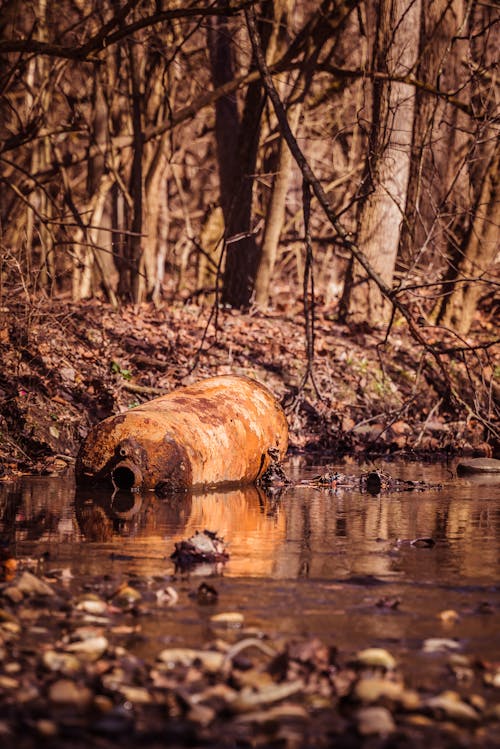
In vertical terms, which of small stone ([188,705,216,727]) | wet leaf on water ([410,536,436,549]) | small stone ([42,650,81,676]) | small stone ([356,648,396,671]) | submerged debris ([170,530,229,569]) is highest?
wet leaf on water ([410,536,436,549])

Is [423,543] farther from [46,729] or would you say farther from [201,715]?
[46,729]

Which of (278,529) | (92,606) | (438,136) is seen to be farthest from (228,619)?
(438,136)

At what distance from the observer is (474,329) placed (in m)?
16.9

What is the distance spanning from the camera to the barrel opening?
905cm

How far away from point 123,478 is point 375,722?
588 centimetres

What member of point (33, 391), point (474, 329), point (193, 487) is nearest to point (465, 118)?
point (474, 329)

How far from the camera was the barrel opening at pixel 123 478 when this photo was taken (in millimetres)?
9055

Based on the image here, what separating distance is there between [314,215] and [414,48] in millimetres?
6808

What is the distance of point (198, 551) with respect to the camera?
620 centimetres

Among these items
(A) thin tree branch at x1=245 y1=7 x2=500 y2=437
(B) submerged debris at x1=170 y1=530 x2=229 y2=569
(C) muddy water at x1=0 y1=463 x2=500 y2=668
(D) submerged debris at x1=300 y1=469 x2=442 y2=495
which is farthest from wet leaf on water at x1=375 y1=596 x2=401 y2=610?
(D) submerged debris at x1=300 y1=469 x2=442 y2=495

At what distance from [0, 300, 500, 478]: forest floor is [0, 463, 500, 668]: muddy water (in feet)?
5.41

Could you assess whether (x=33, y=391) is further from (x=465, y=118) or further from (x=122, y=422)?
(x=465, y=118)

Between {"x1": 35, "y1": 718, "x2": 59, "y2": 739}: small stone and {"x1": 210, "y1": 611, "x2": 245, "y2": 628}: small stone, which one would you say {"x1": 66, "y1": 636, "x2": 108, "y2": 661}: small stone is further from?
{"x1": 35, "y1": 718, "x2": 59, "y2": 739}: small stone

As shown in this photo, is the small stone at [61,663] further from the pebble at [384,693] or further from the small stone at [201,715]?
the pebble at [384,693]
